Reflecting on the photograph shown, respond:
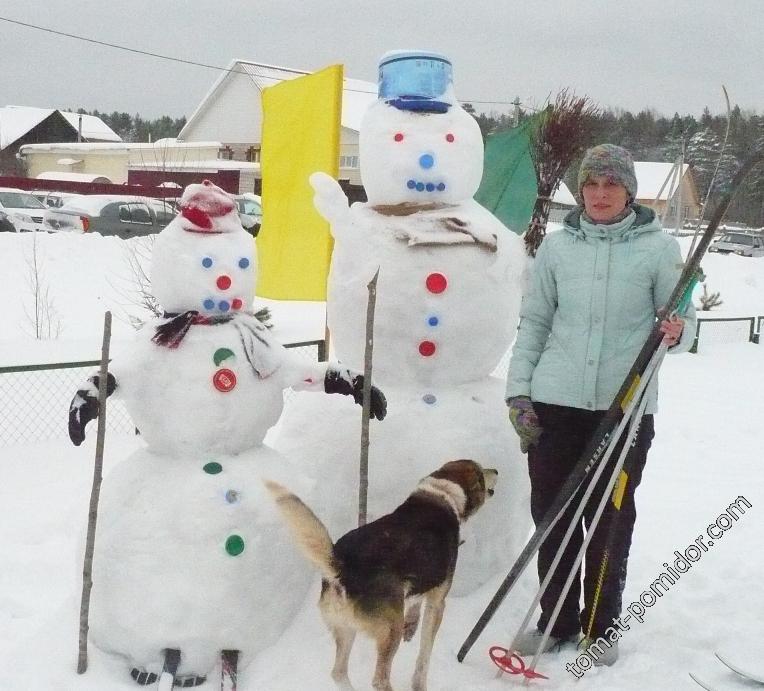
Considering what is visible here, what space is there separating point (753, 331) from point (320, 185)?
12.8 m

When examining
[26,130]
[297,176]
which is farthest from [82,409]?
[26,130]

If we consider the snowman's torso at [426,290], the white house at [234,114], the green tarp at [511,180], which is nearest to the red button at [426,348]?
the snowman's torso at [426,290]

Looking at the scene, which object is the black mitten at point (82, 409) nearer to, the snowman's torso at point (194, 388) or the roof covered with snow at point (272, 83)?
the snowman's torso at point (194, 388)

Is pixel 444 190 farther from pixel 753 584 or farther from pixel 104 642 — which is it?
pixel 753 584

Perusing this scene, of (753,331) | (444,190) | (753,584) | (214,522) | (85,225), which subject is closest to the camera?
(214,522)

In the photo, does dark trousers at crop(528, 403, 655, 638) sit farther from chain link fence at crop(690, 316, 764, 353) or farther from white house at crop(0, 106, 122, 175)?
white house at crop(0, 106, 122, 175)

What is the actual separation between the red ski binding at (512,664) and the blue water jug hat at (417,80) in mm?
2248

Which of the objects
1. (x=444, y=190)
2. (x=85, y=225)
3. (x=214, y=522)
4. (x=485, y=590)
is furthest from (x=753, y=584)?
(x=85, y=225)

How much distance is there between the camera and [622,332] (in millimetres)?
2850

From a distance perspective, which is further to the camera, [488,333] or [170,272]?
[488,333]

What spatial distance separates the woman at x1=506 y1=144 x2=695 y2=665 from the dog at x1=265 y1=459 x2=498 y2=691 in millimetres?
347

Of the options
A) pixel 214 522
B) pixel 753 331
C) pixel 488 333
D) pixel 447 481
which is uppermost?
pixel 488 333

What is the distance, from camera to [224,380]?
9.27 ft

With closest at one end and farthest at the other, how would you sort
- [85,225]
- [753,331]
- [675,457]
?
[675,457] < [753,331] < [85,225]
